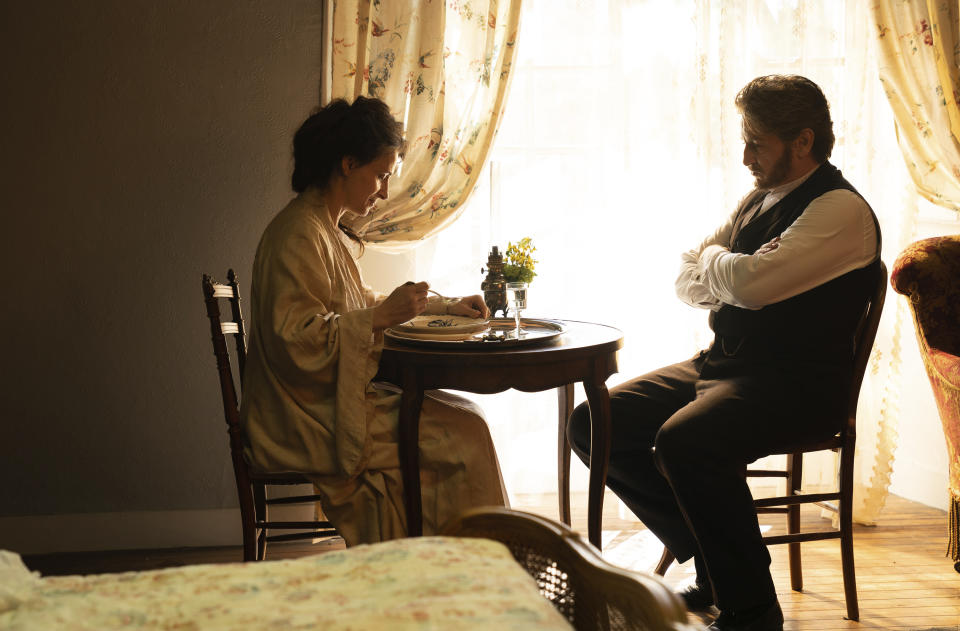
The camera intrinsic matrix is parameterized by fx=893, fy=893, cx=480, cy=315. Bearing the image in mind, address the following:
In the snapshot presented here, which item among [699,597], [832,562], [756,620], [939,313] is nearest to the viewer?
[756,620]

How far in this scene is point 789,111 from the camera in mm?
2332

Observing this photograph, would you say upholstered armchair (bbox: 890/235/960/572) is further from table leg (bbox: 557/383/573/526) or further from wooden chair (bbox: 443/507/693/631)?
wooden chair (bbox: 443/507/693/631)

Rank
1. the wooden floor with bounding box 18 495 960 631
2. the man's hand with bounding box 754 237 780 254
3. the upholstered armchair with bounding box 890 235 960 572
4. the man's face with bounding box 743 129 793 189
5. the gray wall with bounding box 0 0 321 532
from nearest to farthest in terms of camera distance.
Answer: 1. the man's hand with bounding box 754 237 780 254
2. the man's face with bounding box 743 129 793 189
3. the wooden floor with bounding box 18 495 960 631
4. the upholstered armchair with bounding box 890 235 960 572
5. the gray wall with bounding box 0 0 321 532

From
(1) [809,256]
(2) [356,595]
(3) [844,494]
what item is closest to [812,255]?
(1) [809,256]

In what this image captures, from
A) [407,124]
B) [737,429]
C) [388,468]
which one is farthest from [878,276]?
[407,124]

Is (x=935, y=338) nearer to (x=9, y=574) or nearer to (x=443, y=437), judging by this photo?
(x=443, y=437)

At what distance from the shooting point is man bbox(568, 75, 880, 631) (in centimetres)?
216

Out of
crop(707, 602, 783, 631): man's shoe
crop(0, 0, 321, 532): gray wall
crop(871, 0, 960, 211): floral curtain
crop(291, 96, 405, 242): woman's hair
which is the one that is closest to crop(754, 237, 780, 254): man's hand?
crop(707, 602, 783, 631): man's shoe

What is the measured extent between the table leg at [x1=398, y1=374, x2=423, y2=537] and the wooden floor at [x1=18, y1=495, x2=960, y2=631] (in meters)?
0.84

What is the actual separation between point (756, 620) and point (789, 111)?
1.28 metres

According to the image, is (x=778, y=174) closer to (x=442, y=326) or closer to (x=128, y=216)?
(x=442, y=326)

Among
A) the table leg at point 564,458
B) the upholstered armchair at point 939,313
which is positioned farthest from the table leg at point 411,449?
the upholstered armchair at point 939,313

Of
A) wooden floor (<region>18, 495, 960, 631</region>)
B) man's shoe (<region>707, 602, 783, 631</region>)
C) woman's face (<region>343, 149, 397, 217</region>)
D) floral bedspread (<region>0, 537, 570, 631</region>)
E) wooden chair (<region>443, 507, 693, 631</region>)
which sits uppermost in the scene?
woman's face (<region>343, 149, 397, 217</region>)

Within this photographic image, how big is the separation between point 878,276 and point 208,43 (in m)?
2.21
